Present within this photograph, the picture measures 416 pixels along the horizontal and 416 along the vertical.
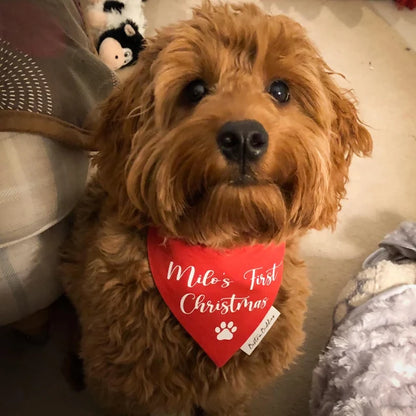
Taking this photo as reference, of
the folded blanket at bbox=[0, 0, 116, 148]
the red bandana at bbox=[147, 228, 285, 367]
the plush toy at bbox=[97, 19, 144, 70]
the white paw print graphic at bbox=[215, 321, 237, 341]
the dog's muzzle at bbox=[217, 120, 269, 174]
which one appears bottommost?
the plush toy at bbox=[97, 19, 144, 70]

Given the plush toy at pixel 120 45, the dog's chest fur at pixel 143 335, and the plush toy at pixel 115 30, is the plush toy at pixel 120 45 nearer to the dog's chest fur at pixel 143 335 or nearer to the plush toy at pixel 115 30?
the plush toy at pixel 115 30

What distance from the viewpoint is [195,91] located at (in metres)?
0.98

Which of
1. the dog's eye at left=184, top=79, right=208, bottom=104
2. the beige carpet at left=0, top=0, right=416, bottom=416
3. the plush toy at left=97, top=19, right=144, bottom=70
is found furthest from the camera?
the plush toy at left=97, top=19, right=144, bottom=70

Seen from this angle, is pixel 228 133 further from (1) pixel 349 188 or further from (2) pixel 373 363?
(1) pixel 349 188

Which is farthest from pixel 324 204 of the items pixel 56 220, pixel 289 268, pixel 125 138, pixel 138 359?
pixel 56 220

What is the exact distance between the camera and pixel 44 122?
1.15 m

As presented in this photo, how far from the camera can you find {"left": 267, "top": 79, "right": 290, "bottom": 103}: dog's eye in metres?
1.00

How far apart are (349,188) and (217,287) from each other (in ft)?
3.45

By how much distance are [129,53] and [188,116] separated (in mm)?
1259

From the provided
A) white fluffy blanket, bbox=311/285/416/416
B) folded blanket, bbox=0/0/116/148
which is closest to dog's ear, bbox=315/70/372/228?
white fluffy blanket, bbox=311/285/416/416

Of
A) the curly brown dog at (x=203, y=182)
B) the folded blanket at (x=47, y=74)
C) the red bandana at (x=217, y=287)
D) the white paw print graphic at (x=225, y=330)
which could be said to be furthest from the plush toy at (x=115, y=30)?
the white paw print graphic at (x=225, y=330)

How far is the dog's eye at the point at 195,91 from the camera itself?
0.98 m

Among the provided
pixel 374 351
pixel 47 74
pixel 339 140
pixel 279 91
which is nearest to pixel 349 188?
pixel 374 351

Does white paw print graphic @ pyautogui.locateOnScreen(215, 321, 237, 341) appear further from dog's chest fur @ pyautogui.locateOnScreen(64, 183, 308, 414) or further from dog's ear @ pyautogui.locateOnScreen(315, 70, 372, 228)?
dog's ear @ pyautogui.locateOnScreen(315, 70, 372, 228)
